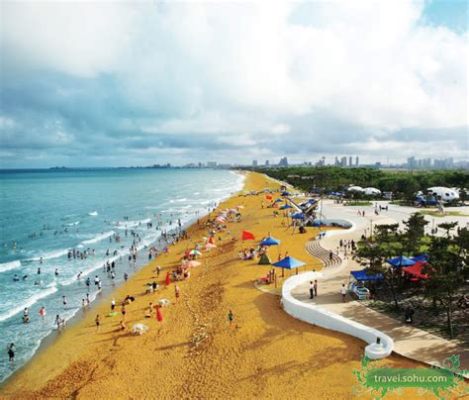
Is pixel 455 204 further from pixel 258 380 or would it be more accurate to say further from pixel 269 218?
pixel 258 380

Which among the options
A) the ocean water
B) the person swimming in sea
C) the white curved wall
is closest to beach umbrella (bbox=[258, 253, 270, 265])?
the white curved wall

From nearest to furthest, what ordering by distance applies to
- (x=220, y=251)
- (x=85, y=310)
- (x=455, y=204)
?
(x=85, y=310) → (x=220, y=251) → (x=455, y=204)

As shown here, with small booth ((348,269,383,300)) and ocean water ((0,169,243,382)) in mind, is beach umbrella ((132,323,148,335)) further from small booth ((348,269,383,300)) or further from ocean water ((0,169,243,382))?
small booth ((348,269,383,300))

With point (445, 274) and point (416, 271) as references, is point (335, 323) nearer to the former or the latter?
point (445, 274)

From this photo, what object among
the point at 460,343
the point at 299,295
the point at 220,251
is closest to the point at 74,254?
the point at 220,251

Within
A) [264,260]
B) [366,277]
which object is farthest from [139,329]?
[366,277]

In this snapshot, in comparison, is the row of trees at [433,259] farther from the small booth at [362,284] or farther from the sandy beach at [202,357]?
the sandy beach at [202,357]

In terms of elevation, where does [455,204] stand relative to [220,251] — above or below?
above
